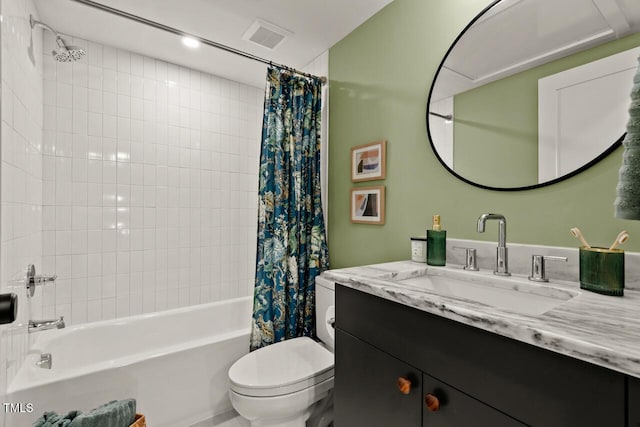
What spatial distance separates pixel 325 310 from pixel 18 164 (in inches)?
66.1

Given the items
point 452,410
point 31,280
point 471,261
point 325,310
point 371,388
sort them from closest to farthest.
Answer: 1. point 452,410
2. point 371,388
3. point 471,261
4. point 31,280
5. point 325,310

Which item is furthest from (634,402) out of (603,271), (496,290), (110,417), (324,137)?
(324,137)

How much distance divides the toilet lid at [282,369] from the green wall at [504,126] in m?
1.16

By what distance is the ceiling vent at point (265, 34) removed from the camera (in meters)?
1.87

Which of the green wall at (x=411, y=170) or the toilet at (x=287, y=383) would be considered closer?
the green wall at (x=411, y=170)

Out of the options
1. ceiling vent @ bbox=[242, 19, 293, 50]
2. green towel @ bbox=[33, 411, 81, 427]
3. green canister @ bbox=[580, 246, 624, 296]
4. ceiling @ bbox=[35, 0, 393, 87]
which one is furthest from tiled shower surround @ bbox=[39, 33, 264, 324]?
green canister @ bbox=[580, 246, 624, 296]

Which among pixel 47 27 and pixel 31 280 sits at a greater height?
pixel 47 27

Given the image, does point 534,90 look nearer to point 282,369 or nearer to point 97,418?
point 282,369

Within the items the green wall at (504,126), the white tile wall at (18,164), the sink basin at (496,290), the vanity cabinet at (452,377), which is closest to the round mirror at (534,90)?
the green wall at (504,126)

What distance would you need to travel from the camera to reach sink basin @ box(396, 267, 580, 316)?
0.88 m

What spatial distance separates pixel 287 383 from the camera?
1317 mm

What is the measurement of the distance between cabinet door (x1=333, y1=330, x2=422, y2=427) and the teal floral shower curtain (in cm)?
88

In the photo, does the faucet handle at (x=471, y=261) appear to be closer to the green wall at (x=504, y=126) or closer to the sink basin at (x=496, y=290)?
the sink basin at (x=496, y=290)

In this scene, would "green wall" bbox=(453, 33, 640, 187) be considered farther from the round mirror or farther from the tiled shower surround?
the tiled shower surround
